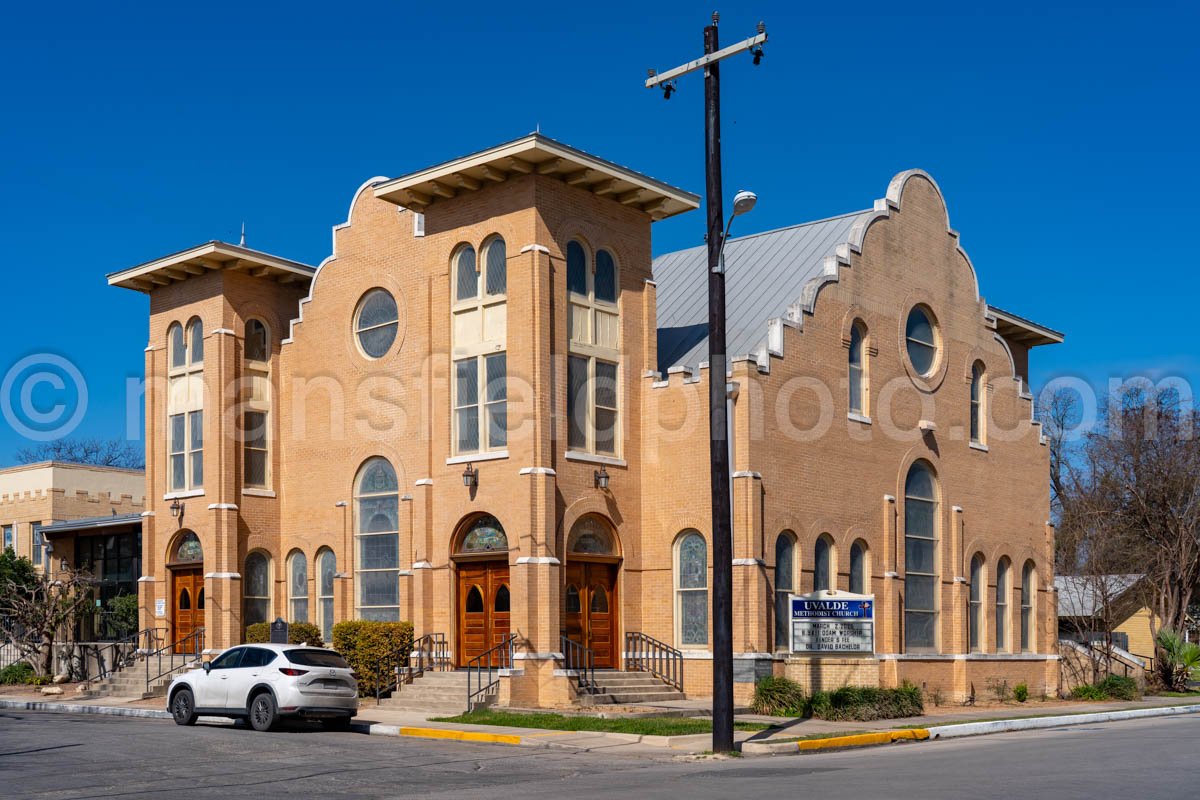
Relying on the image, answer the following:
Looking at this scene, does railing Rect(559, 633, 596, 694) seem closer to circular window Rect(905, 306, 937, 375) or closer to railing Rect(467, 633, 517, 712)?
railing Rect(467, 633, 517, 712)

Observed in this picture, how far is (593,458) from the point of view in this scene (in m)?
27.9

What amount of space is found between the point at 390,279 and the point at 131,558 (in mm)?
14290

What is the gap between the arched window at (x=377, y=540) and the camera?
98.8 ft

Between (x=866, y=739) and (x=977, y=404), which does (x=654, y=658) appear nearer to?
(x=866, y=739)

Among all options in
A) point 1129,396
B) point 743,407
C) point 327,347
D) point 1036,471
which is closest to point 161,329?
point 327,347

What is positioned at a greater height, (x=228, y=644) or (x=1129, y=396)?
(x=1129, y=396)

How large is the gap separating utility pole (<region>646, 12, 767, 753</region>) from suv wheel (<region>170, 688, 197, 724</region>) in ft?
32.7

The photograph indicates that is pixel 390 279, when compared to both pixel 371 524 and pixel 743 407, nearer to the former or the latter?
pixel 371 524

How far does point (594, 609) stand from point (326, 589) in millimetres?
7405

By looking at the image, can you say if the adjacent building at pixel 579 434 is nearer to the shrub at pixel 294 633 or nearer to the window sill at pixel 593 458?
the window sill at pixel 593 458

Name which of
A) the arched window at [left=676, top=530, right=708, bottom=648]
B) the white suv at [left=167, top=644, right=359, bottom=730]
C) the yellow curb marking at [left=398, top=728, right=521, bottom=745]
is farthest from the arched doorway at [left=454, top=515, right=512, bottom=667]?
the yellow curb marking at [left=398, top=728, right=521, bottom=745]

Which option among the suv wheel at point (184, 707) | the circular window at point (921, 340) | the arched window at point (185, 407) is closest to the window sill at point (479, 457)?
the suv wheel at point (184, 707)

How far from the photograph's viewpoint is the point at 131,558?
3919cm

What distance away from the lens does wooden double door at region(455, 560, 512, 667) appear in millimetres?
27578
